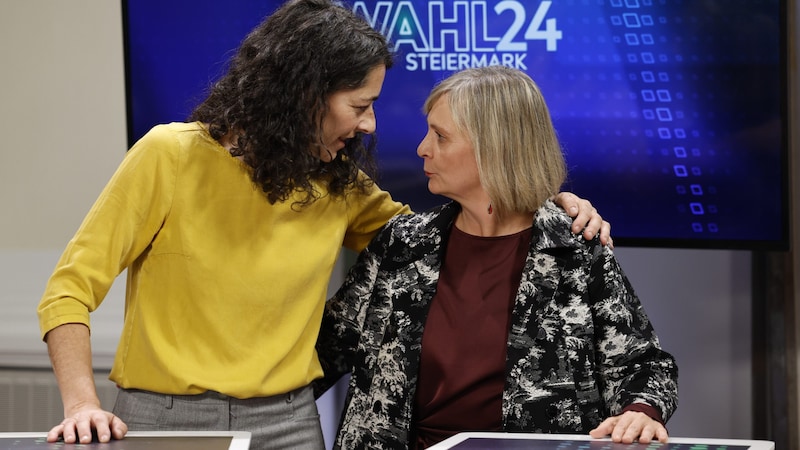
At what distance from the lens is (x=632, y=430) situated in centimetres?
189

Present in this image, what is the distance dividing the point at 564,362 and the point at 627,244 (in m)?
0.99

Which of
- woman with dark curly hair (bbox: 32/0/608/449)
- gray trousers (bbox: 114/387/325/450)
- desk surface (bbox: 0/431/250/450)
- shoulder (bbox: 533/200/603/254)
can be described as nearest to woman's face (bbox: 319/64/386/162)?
woman with dark curly hair (bbox: 32/0/608/449)

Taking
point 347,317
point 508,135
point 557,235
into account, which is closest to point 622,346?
point 557,235

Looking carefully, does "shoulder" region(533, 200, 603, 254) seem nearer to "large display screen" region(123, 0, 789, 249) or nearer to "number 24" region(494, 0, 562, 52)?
"large display screen" region(123, 0, 789, 249)

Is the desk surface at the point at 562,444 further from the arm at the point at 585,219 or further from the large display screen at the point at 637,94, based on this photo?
the large display screen at the point at 637,94

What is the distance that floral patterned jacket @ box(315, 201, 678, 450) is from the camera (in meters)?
2.12

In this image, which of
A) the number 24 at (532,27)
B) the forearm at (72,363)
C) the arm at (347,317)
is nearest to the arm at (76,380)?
the forearm at (72,363)

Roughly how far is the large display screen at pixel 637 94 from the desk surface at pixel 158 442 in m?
1.41

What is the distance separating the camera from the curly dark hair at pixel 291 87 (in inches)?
83.7

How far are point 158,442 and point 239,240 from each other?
1.52ft

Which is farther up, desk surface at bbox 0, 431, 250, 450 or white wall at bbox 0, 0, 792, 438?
white wall at bbox 0, 0, 792, 438

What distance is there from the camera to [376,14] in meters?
3.17

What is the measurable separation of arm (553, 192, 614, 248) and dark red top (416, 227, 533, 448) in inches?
4.1

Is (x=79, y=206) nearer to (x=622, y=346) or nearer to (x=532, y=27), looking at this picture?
(x=532, y=27)
